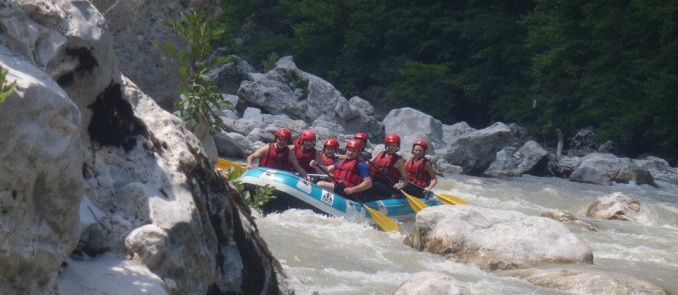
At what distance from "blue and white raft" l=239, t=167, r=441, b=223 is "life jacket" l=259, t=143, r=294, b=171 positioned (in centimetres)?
79

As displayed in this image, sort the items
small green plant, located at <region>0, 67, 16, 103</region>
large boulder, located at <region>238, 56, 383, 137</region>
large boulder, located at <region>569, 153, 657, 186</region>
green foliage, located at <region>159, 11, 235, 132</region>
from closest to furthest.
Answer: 1. small green plant, located at <region>0, 67, 16, 103</region>
2. green foliage, located at <region>159, 11, 235, 132</region>
3. large boulder, located at <region>569, 153, 657, 186</region>
4. large boulder, located at <region>238, 56, 383, 137</region>

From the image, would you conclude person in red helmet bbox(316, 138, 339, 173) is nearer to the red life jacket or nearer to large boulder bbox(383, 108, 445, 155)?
the red life jacket

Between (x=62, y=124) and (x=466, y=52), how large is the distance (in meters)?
25.9

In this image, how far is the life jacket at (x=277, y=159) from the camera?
10.2 metres

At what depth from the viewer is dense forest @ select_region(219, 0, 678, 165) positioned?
22.4 metres

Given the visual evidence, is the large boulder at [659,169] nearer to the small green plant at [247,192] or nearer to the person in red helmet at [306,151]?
the person in red helmet at [306,151]

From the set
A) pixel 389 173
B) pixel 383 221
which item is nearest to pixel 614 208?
pixel 389 173

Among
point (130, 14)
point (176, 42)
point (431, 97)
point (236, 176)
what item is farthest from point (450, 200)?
point (431, 97)

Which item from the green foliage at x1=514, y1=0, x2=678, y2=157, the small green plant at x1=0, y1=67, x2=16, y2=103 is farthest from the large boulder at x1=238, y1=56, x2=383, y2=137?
the small green plant at x1=0, y1=67, x2=16, y2=103

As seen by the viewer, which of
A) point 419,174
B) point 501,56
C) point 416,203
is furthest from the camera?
point 501,56

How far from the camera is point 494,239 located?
7312 mm

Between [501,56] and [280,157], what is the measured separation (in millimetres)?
16967

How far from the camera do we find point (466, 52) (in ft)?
90.1

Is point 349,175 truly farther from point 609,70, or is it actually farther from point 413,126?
point 609,70
